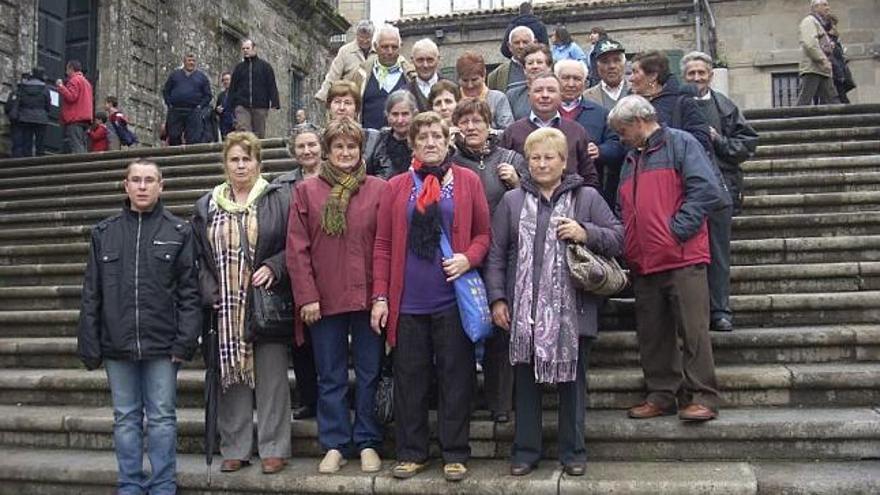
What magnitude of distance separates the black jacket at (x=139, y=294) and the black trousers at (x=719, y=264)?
10.7ft

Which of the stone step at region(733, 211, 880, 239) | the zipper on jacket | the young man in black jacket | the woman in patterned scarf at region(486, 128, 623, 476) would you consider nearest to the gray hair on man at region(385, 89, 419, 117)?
the woman in patterned scarf at region(486, 128, 623, 476)

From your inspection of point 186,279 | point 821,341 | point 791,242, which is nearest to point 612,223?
point 821,341

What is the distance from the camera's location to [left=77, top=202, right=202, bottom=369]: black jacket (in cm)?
450

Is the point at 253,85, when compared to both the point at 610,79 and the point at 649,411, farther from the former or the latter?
the point at 649,411

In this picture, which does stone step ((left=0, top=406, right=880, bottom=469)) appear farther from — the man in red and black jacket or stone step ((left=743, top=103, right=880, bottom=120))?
stone step ((left=743, top=103, right=880, bottom=120))

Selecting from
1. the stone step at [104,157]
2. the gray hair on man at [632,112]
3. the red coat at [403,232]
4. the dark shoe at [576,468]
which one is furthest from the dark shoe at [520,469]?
the stone step at [104,157]

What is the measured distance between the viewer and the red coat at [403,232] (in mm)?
Answer: 4477

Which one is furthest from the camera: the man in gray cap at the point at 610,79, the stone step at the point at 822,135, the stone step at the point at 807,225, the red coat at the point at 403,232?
the stone step at the point at 822,135

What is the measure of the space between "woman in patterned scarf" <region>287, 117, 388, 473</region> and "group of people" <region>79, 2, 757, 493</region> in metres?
0.01

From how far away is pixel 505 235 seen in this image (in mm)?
4504

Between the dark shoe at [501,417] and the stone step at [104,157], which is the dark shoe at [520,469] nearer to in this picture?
the dark shoe at [501,417]

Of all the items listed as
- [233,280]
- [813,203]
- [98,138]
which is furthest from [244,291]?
[98,138]

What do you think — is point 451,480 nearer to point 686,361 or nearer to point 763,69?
point 686,361

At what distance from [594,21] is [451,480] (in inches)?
825
